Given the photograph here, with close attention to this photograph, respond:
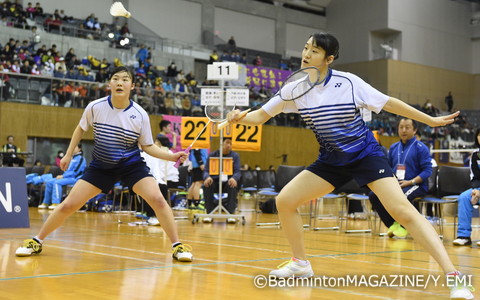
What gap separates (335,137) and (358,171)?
0.29m

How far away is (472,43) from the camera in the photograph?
126ft

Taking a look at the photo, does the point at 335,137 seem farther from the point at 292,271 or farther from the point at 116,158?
the point at 116,158

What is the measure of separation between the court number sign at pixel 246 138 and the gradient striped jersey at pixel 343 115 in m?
7.38

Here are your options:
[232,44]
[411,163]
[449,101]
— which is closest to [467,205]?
[411,163]

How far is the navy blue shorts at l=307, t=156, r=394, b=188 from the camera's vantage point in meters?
4.17

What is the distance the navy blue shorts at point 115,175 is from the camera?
574 centimetres

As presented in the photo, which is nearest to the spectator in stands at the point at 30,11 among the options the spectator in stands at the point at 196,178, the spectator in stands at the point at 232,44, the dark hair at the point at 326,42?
the spectator in stands at the point at 232,44

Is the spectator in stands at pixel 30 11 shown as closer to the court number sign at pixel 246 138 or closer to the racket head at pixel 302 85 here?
the court number sign at pixel 246 138

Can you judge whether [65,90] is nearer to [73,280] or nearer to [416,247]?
[416,247]

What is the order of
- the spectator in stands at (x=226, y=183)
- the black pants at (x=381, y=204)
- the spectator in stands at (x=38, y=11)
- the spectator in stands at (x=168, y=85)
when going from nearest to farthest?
1. the black pants at (x=381, y=204)
2. the spectator in stands at (x=226, y=183)
3. the spectator in stands at (x=168, y=85)
4. the spectator in stands at (x=38, y=11)

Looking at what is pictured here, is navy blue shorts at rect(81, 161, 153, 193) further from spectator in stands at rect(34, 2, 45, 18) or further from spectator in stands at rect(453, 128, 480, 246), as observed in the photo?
spectator in stands at rect(34, 2, 45, 18)

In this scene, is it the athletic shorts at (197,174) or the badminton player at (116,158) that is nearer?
the badminton player at (116,158)

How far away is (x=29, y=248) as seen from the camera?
5.66 metres

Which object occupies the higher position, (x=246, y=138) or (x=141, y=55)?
(x=141, y=55)
